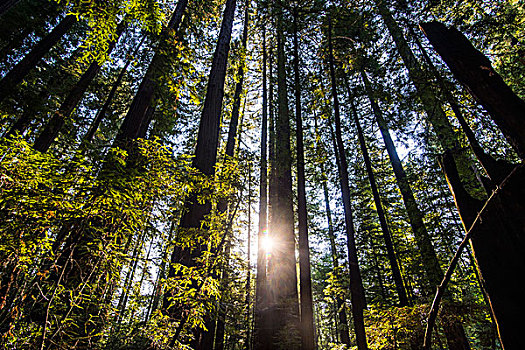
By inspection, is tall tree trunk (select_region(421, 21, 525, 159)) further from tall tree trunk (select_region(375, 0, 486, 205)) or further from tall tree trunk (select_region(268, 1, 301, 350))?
tall tree trunk (select_region(268, 1, 301, 350))

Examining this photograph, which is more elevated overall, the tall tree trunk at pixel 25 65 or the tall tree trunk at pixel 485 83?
the tall tree trunk at pixel 25 65

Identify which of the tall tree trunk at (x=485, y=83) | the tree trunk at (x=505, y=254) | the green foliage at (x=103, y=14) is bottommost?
the tree trunk at (x=505, y=254)

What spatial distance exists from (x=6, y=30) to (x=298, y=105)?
28.5 ft

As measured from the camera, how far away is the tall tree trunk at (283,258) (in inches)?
191

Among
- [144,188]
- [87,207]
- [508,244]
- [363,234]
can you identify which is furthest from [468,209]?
[363,234]

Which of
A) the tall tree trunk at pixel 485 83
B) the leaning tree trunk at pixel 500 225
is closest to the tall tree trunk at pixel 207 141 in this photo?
A: the leaning tree trunk at pixel 500 225

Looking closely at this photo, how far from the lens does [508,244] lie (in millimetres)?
1642

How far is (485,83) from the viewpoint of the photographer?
Answer: 1779mm

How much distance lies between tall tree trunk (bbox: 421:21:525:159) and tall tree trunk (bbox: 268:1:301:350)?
447 cm

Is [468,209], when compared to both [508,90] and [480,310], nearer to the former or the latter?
[508,90]

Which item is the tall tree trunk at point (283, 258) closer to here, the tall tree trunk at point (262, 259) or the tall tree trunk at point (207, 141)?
the tall tree trunk at point (262, 259)

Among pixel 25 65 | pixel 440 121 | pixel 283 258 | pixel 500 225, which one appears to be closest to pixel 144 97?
pixel 25 65

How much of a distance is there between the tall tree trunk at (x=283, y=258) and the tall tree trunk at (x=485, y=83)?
14.7ft

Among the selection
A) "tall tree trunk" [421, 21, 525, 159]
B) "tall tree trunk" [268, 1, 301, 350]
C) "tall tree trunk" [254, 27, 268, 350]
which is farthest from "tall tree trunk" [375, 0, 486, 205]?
"tall tree trunk" [254, 27, 268, 350]
